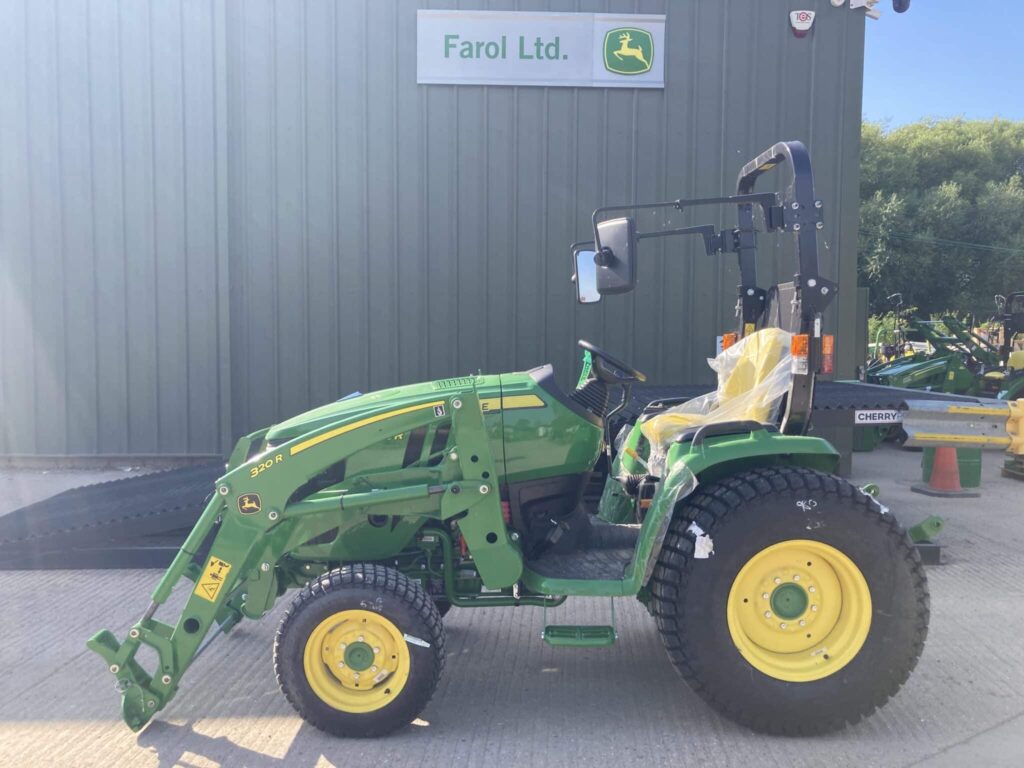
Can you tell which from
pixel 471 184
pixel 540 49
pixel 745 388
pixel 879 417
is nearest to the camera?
pixel 745 388

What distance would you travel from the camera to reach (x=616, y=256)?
3342mm

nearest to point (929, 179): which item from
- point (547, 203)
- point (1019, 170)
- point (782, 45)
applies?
point (1019, 170)

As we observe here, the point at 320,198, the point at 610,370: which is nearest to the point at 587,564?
the point at 610,370

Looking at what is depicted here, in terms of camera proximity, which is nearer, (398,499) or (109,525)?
(398,499)

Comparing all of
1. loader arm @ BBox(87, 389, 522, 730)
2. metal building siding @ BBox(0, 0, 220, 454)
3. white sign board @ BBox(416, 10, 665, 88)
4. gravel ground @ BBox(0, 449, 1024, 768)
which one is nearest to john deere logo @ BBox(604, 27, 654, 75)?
white sign board @ BBox(416, 10, 665, 88)

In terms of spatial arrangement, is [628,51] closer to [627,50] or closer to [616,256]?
[627,50]

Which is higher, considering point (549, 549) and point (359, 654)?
point (549, 549)

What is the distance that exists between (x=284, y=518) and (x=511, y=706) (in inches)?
49.8

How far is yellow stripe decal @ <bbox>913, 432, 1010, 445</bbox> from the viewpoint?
4184mm

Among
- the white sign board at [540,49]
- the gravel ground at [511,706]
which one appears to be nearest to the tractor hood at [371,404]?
the gravel ground at [511,706]

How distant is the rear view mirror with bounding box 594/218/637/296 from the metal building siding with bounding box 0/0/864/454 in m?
4.90

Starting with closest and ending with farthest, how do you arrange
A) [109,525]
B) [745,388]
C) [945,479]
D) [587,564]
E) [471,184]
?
[587,564] → [745,388] → [109,525] → [945,479] → [471,184]

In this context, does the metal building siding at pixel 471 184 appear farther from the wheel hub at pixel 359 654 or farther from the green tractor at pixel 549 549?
the wheel hub at pixel 359 654

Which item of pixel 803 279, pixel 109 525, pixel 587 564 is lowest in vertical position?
pixel 109 525
